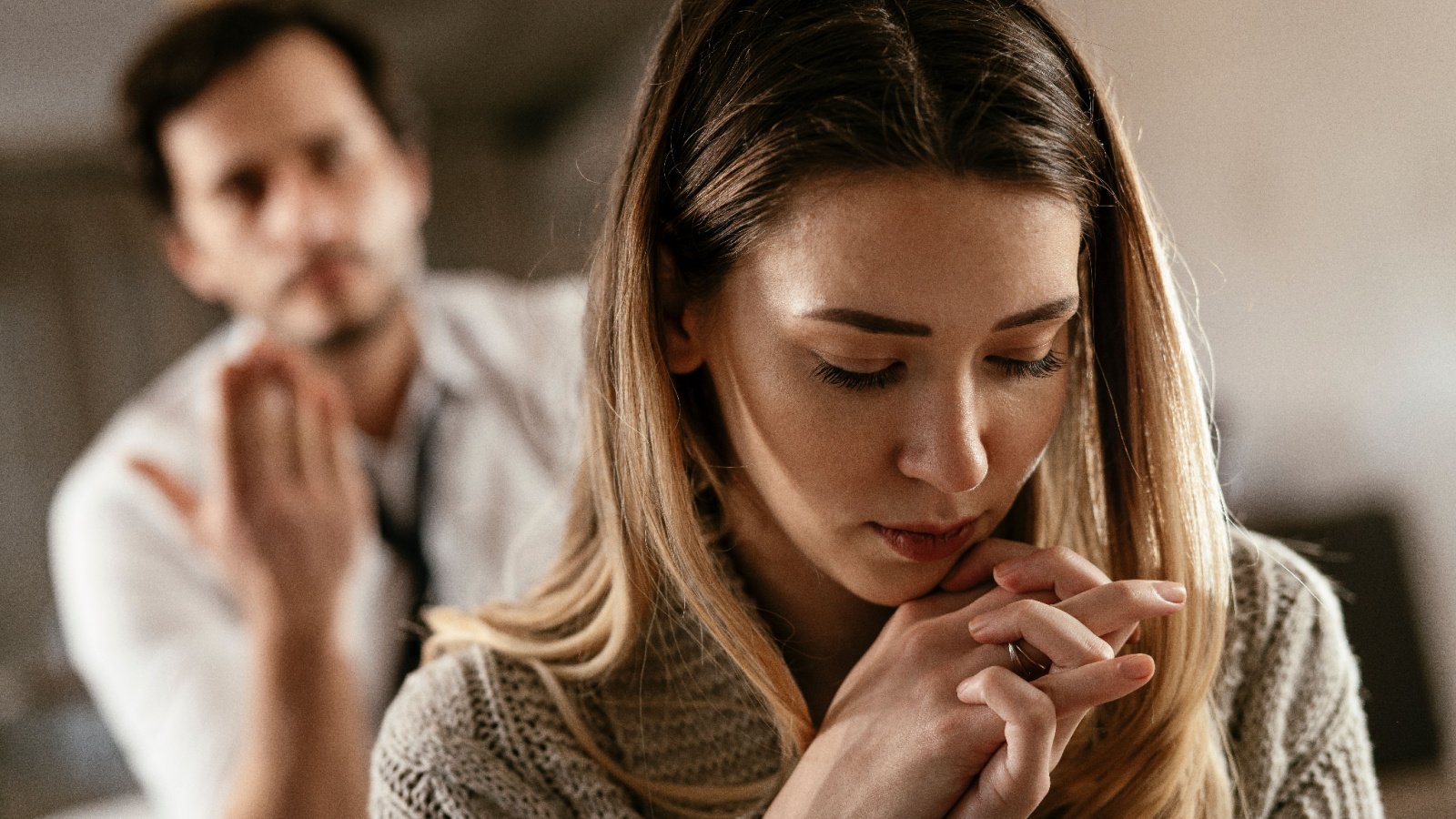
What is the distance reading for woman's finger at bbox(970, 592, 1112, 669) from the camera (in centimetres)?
57

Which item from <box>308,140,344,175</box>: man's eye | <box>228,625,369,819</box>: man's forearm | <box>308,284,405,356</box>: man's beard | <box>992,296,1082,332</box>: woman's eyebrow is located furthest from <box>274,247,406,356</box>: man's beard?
<box>992,296,1082,332</box>: woman's eyebrow

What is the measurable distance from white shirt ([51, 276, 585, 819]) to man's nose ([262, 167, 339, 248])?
16cm

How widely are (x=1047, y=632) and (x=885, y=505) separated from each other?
0.10 meters

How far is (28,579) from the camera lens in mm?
3432

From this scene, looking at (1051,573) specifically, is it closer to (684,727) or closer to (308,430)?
(684,727)

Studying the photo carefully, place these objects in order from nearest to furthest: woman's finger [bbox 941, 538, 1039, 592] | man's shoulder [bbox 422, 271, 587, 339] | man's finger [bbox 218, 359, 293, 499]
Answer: woman's finger [bbox 941, 538, 1039, 592]
man's finger [bbox 218, 359, 293, 499]
man's shoulder [bbox 422, 271, 587, 339]

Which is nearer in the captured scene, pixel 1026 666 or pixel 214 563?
pixel 1026 666

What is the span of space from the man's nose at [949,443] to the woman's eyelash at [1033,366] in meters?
0.03

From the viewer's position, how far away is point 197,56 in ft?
4.91

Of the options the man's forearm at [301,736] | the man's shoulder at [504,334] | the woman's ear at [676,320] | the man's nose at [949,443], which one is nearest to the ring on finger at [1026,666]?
the man's nose at [949,443]

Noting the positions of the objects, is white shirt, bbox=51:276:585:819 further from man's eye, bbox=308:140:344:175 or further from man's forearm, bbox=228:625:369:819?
man's eye, bbox=308:140:344:175

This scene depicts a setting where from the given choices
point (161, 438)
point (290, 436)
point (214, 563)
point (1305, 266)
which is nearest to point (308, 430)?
point (290, 436)

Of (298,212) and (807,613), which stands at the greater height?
(298,212)

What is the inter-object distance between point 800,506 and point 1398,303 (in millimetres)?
1370
